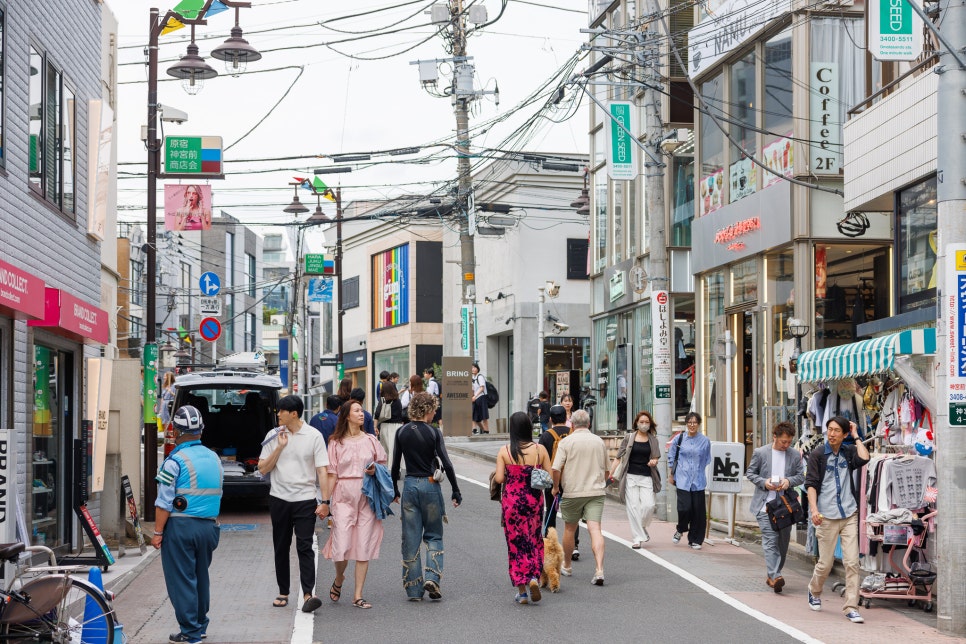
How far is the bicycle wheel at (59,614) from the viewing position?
302 inches

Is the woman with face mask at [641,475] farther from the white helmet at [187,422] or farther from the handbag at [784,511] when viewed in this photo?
the white helmet at [187,422]

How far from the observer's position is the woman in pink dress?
1126cm

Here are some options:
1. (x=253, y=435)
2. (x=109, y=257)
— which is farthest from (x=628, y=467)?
(x=109, y=257)

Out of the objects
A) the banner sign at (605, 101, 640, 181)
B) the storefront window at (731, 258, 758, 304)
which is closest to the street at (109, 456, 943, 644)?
the storefront window at (731, 258, 758, 304)

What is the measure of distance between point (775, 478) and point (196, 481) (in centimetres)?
655

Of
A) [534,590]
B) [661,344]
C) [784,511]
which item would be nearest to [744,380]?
[661,344]

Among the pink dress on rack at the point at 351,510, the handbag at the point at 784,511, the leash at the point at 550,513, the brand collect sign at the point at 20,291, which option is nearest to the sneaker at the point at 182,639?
the pink dress on rack at the point at 351,510

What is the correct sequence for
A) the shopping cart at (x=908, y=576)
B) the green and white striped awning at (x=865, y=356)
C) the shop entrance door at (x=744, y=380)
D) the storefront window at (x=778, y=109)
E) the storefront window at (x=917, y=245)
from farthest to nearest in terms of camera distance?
the shop entrance door at (x=744, y=380)
the storefront window at (x=778, y=109)
the storefront window at (x=917, y=245)
the green and white striped awning at (x=865, y=356)
the shopping cart at (x=908, y=576)

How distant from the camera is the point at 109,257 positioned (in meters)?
22.9

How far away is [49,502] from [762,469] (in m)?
8.26

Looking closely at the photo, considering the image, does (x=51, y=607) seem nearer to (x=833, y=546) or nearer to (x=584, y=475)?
(x=584, y=475)

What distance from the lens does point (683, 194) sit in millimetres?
27531

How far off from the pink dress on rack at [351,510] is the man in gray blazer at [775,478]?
13.9 feet

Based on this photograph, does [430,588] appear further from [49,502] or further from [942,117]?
[942,117]
